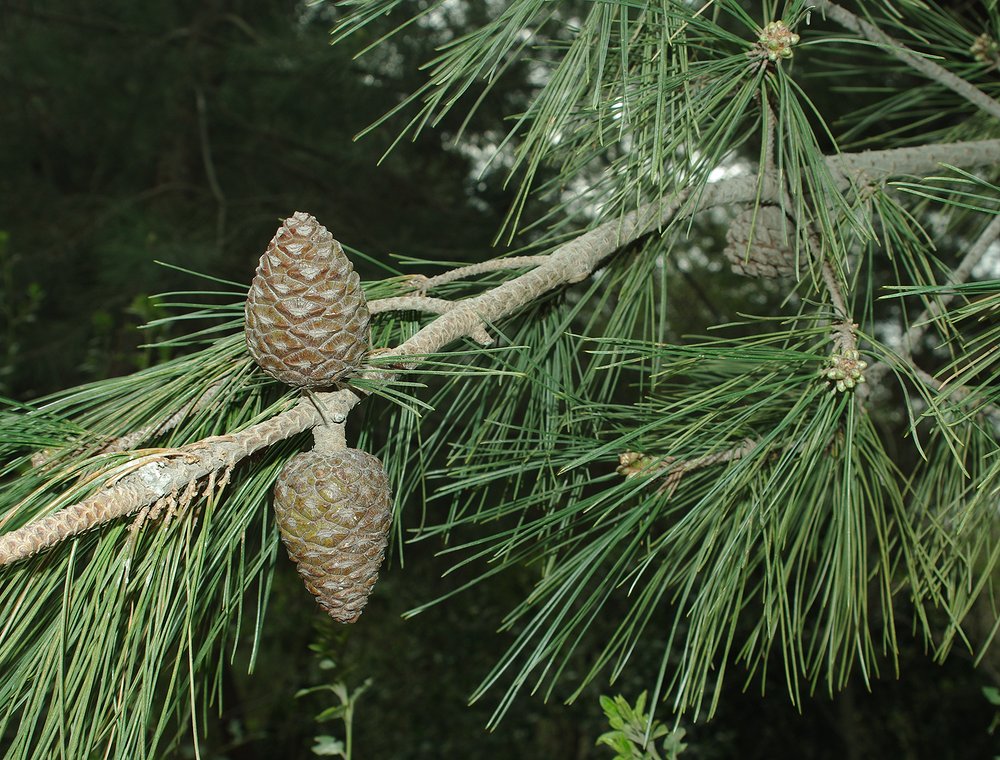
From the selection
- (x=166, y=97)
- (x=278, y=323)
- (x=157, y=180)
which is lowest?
(x=278, y=323)

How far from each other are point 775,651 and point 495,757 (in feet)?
4.26

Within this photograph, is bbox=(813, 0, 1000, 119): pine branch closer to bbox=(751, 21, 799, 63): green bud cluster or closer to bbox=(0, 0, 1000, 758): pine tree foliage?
bbox=(0, 0, 1000, 758): pine tree foliage

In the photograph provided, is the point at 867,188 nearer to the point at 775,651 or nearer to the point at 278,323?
the point at 278,323

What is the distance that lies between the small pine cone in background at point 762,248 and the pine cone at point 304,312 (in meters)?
0.44

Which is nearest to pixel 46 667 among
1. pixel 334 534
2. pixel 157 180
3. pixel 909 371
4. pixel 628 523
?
pixel 334 534

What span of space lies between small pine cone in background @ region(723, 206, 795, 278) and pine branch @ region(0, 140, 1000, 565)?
0.05 metres

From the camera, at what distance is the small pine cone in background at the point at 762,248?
83 centimetres

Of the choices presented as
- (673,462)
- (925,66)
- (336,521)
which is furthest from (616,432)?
(925,66)

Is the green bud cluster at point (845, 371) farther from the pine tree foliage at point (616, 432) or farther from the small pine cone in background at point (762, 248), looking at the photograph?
the small pine cone in background at point (762, 248)

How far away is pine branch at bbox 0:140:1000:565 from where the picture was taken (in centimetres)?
47

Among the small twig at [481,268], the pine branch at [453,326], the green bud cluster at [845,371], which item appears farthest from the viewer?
the small twig at [481,268]

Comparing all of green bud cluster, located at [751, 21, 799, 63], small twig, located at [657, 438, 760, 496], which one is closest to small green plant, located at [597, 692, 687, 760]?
small twig, located at [657, 438, 760, 496]

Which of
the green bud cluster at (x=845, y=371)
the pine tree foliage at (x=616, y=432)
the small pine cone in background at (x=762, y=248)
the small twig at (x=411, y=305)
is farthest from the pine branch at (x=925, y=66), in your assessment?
the small twig at (x=411, y=305)

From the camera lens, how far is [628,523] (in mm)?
661
